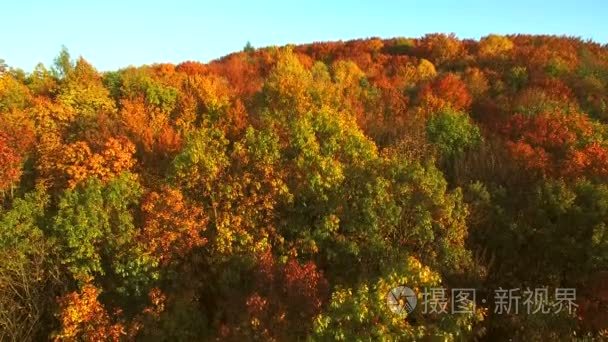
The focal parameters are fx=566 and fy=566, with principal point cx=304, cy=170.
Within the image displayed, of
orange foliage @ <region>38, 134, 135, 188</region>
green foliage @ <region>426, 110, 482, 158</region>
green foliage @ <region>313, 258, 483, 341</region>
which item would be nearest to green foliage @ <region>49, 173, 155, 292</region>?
orange foliage @ <region>38, 134, 135, 188</region>

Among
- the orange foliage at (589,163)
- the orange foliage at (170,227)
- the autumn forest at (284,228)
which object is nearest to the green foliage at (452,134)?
the autumn forest at (284,228)

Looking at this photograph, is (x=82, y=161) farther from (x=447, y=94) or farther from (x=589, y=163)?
(x=447, y=94)

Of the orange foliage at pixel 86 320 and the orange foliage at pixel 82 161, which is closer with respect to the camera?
the orange foliage at pixel 86 320

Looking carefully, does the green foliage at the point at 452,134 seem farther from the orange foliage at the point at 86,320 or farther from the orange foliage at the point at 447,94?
the orange foliage at the point at 86,320

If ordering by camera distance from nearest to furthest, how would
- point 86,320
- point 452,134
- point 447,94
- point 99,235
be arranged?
point 86,320 < point 99,235 < point 452,134 < point 447,94

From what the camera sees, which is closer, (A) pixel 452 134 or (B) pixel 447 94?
(A) pixel 452 134

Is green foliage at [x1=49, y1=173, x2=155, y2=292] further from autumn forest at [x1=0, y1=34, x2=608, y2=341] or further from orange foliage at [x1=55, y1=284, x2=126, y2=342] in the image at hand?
orange foliage at [x1=55, y1=284, x2=126, y2=342]

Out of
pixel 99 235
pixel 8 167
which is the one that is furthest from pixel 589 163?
pixel 8 167

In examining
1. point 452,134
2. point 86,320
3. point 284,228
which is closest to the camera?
point 86,320
